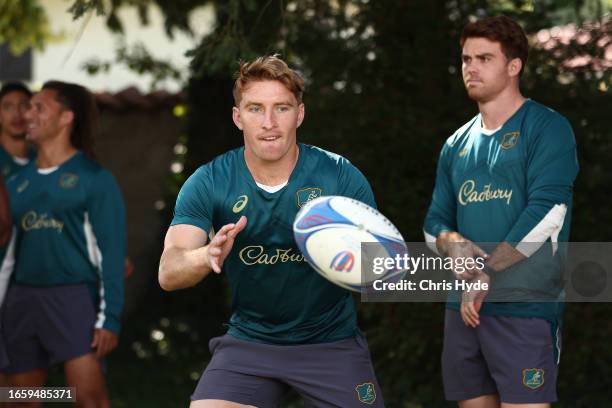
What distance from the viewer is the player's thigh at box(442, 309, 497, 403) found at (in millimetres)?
5242

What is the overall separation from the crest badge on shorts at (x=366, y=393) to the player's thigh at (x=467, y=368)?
695 millimetres

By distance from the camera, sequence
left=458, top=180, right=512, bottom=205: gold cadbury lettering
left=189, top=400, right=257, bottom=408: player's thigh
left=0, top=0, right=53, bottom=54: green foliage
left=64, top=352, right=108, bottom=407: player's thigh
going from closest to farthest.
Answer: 1. left=189, top=400, right=257, bottom=408: player's thigh
2. left=458, top=180, right=512, bottom=205: gold cadbury lettering
3. left=64, top=352, right=108, bottom=407: player's thigh
4. left=0, top=0, right=53, bottom=54: green foliage

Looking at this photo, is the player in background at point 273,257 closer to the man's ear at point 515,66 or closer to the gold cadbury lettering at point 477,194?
the gold cadbury lettering at point 477,194

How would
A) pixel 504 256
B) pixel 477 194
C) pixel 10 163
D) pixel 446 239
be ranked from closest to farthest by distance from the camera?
pixel 504 256 < pixel 477 194 < pixel 446 239 < pixel 10 163

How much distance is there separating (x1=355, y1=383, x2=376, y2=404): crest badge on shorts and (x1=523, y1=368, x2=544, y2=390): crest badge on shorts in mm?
757

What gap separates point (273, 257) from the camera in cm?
470

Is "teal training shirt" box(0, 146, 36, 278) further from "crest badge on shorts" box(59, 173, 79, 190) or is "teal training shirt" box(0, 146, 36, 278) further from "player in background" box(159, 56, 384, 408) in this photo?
"player in background" box(159, 56, 384, 408)

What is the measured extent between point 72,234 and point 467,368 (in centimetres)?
243

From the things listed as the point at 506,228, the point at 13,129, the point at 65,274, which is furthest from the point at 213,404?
the point at 13,129

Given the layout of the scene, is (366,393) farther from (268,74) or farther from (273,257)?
(268,74)

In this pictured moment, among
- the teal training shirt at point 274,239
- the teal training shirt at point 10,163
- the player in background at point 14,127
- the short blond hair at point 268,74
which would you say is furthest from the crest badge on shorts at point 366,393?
the player in background at point 14,127

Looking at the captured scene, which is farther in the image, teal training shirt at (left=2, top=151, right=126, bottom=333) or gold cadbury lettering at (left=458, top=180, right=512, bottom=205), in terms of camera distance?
teal training shirt at (left=2, top=151, right=126, bottom=333)

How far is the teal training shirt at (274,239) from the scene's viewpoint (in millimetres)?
4656

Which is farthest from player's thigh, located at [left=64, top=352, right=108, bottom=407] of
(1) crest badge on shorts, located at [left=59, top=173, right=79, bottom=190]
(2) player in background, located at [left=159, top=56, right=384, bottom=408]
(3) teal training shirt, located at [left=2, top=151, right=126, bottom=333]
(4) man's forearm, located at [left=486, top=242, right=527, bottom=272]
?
(4) man's forearm, located at [left=486, top=242, right=527, bottom=272]
